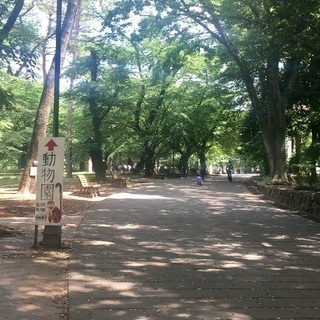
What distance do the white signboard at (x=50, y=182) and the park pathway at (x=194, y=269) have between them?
827 millimetres

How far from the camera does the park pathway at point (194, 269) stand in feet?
15.2

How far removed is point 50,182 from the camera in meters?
7.74

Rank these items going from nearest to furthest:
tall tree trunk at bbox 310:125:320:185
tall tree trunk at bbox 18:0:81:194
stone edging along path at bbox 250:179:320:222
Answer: stone edging along path at bbox 250:179:320:222 → tall tree trunk at bbox 18:0:81:194 → tall tree trunk at bbox 310:125:320:185

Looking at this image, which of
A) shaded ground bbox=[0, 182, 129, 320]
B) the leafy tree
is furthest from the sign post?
the leafy tree

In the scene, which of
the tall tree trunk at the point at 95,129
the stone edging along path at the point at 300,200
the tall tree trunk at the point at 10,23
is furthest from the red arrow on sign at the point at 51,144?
the tall tree trunk at the point at 95,129

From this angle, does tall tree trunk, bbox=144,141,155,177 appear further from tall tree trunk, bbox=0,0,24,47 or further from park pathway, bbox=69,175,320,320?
park pathway, bbox=69,175,320,320

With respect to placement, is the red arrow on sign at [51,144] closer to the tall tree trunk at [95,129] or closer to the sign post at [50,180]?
the sign post at [50,180]

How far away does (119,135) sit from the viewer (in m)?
34.8

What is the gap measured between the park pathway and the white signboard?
83 centimetres

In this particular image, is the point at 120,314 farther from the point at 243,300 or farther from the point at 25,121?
the point at 25,121

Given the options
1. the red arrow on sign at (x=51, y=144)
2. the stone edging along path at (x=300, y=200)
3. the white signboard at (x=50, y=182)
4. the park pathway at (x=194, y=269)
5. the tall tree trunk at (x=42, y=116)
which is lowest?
the park pathway at (x=194, y=269)

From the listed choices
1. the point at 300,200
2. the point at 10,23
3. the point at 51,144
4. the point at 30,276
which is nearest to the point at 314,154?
the point at 300,200

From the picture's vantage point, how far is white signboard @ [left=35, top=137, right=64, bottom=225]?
25.3ft

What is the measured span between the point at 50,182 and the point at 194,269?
121 inches
